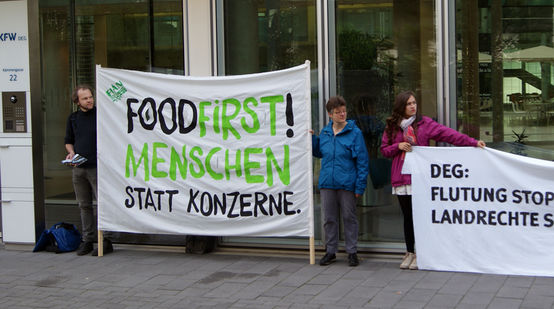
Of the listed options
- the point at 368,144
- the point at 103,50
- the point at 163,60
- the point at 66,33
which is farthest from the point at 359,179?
the point at 66,33

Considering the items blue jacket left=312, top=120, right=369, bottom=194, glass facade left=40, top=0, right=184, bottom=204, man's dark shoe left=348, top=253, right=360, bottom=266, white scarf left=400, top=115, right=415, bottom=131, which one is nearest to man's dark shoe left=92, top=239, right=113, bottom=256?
glass facade left=40, top=0, right=184, bottom=204

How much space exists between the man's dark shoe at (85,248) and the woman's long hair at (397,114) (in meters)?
3.58

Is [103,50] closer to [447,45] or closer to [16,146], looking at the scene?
[16,146]

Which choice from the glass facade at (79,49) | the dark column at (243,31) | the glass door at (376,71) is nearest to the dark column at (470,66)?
the glass door at (376,71)

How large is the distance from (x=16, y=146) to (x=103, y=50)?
5.03ft

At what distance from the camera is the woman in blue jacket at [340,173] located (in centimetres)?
714

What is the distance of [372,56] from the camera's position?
25.5ft

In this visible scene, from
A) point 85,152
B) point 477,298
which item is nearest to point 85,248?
point 85,152

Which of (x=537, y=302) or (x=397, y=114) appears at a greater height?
(x=397, y=114)

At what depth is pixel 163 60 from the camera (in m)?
8.49

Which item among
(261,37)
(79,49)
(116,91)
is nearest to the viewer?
(116,91)

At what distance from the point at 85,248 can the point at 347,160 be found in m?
3.17

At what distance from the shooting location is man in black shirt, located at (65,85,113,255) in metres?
8.13

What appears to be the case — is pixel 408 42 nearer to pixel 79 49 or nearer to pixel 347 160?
pixel 347 160
